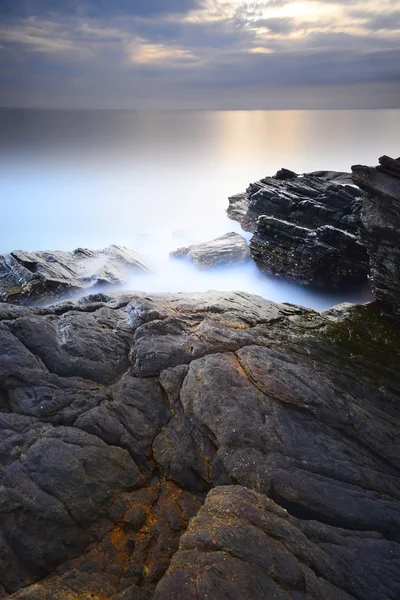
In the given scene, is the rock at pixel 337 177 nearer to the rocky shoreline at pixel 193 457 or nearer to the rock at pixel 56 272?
the rocky shoreline at pixel 193 457

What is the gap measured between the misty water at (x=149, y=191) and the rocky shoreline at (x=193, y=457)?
16.6 meters

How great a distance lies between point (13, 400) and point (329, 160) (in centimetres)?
13546

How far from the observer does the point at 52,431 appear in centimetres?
1188

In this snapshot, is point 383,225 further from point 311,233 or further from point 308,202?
point 308,202

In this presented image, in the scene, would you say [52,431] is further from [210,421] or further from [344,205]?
[344,205]

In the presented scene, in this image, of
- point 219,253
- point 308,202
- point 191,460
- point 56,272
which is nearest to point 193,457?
point 191,460

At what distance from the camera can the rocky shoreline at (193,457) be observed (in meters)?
8.88

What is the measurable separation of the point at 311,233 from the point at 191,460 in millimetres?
20992

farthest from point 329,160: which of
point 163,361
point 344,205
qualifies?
point 163,361

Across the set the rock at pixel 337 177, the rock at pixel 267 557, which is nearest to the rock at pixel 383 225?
the rock at pixel 337 177

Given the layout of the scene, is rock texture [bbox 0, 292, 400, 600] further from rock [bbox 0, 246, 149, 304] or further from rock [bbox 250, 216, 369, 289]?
rock [bbox 250, 216, 369, 289]

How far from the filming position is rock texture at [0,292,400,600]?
886 cm

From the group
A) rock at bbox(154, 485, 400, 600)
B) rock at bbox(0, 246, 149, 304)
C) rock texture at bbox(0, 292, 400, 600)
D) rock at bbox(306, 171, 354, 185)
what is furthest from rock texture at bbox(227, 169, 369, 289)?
rock at bbox(154, 485, 400, 600)

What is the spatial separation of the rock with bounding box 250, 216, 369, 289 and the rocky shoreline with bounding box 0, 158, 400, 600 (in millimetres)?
8984
